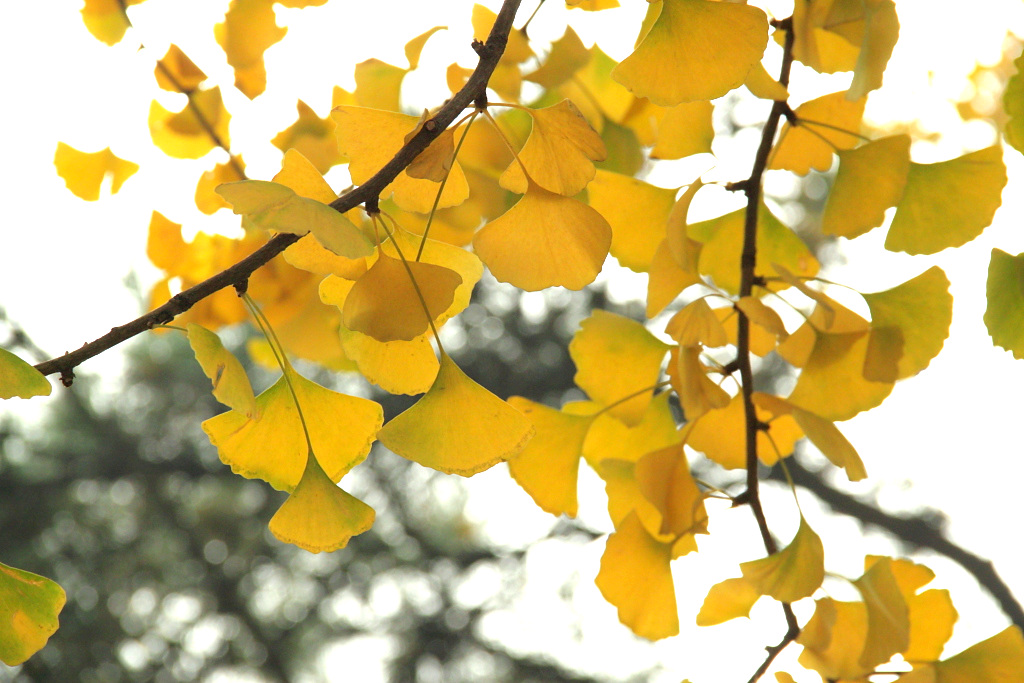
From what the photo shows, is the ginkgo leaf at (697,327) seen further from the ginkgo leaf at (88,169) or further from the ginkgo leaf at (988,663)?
the ginkgo leaf at (88,169)

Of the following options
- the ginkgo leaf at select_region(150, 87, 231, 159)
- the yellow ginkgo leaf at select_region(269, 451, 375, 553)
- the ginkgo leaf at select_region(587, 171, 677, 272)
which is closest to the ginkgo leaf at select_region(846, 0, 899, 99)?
the ginkgo leaf at select_region(587, 171, 677, 272)

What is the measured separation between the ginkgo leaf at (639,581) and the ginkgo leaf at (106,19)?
337mm

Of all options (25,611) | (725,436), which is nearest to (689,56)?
(725,436)

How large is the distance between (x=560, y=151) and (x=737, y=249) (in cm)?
15

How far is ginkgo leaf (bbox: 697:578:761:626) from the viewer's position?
28cm

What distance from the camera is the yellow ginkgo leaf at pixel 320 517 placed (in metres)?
0.22

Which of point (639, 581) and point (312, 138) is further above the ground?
point (312, 138)

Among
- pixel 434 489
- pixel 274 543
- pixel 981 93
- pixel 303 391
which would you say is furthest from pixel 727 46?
pixel 274 543

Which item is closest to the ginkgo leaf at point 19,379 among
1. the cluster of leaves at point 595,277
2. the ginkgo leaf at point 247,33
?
the cluster of leaves at point 595,277

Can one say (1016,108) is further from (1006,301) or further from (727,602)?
(727,602)

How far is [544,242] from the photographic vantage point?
0.22 metres

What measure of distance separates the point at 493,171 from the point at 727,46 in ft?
0.50

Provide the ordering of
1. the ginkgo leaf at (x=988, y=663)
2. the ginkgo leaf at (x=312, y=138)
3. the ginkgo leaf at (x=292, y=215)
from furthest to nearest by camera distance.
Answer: the ginkgo leaf at (x=312, y=138) → the ginkgo leaf at (x=988, y=663) → the ginkgo leaf at (x=292, y=215)

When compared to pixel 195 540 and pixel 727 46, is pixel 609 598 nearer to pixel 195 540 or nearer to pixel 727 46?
pixel 727 46
